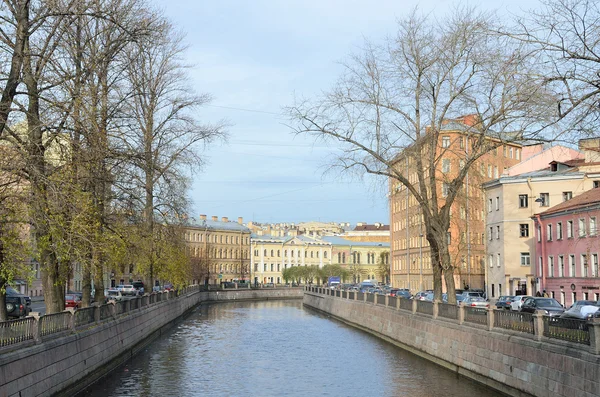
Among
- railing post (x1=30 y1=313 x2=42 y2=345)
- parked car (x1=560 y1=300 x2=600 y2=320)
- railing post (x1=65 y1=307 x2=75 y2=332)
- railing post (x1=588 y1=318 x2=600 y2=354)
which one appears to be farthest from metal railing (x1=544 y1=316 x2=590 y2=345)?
railing post (x1=65 y1=307 x2=75 y2=332)

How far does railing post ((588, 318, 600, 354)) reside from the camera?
648 inches

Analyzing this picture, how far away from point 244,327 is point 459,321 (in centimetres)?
2864

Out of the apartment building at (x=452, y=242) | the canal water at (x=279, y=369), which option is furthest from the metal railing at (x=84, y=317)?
the apartment building at (x=452, y=242)

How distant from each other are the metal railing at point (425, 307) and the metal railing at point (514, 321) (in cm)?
920

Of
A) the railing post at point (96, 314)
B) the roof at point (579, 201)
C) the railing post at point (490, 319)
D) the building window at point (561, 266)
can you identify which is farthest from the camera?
the building window at point (561, 266)

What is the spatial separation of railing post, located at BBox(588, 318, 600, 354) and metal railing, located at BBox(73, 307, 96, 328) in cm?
1446

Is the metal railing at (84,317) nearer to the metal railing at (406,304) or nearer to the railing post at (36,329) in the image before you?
the railing post at (36,329)

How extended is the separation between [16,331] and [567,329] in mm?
12699

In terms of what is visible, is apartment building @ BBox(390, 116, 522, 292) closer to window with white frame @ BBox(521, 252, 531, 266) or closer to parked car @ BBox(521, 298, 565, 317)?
window with white frame @ BBox(521, 252, 531, 266)

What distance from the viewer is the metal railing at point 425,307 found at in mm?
33875

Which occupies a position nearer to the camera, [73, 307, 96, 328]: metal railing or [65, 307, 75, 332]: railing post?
[65, 307, 75, 332]: railing post

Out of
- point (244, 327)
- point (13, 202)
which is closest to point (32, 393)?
point (13, 202)

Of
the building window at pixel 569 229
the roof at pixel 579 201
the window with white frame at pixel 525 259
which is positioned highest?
the roof at pixel 579 201

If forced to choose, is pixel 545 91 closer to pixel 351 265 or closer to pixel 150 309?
pixel 150 309
